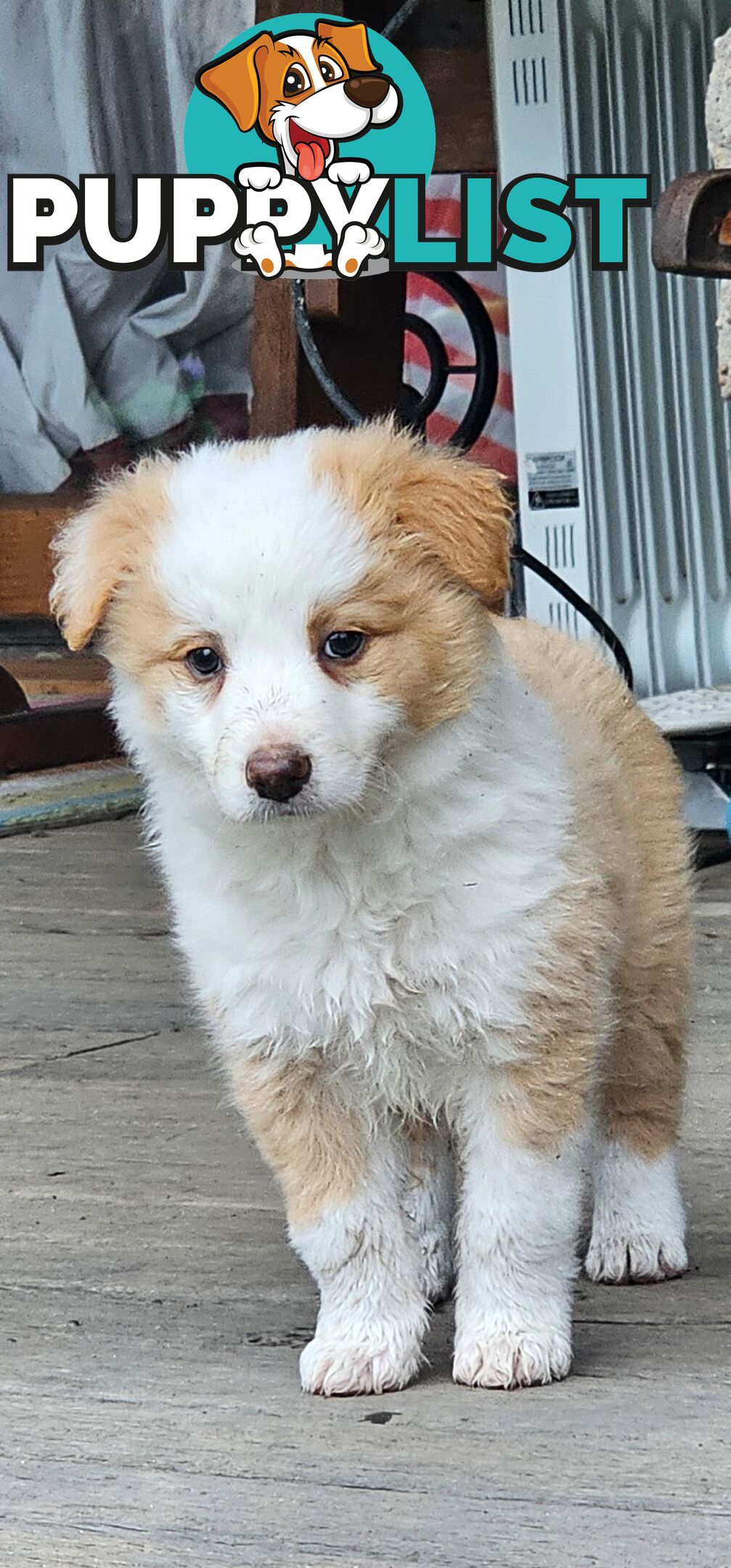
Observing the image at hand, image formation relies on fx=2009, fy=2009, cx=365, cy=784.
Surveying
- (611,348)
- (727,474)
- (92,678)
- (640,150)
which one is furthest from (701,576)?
(92,678)

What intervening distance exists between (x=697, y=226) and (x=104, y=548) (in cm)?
69

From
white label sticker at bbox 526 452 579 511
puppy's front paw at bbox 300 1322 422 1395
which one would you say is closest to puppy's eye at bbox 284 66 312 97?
white label sticker at bbox 526 452 579 511

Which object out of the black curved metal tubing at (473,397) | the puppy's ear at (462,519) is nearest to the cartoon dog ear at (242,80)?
the black curved metal tubing at (473,397)

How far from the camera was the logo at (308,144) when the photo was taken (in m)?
4.76

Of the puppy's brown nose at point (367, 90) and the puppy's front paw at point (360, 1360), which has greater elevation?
the puppy's brown nose at point (367, 90)

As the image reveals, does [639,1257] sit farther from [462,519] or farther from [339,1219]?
[462,519]

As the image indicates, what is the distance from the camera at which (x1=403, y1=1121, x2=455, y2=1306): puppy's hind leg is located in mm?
2461

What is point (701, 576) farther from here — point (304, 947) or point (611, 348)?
point (304, 947)

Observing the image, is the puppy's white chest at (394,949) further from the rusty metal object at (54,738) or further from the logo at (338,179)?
the rusty metal object at (54,738)

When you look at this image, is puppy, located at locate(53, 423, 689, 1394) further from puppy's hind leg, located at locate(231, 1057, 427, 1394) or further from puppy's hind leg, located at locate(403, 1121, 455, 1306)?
puppy's hind leg, located at locate(403, 1121, 455, 1306)

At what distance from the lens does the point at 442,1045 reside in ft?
6.88

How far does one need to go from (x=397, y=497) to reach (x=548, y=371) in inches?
143

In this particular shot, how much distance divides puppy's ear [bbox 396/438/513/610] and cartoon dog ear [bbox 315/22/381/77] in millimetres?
3086

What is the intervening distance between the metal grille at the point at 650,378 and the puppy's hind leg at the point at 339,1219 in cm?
361
